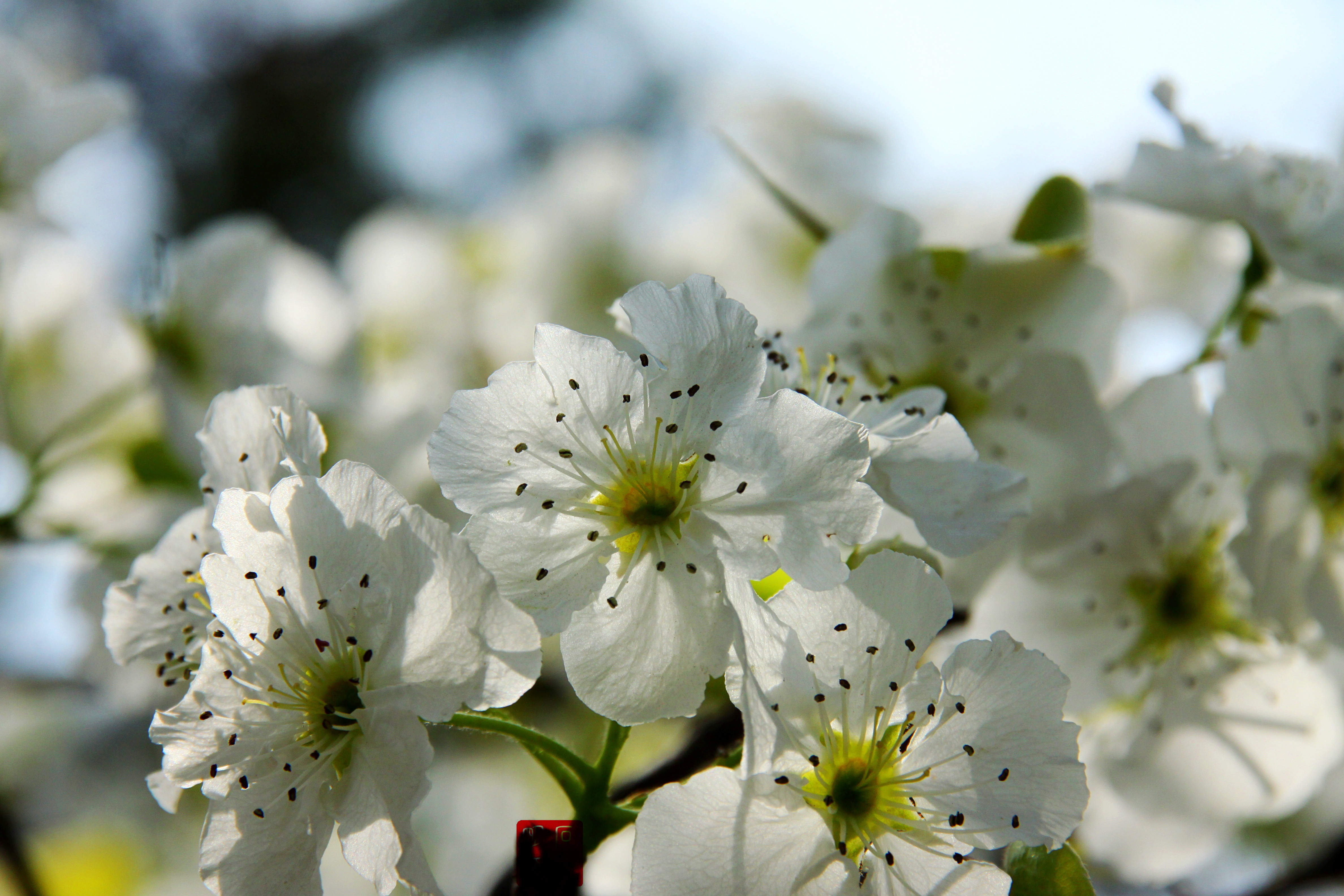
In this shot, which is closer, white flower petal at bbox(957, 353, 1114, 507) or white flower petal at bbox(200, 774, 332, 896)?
white flower petal at bbox(200, 774, 332, 896)

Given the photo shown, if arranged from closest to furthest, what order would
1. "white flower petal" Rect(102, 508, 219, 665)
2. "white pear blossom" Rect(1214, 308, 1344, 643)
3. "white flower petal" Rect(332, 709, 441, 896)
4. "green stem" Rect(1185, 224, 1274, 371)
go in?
"white flower petal" Rect(332, 709, 441, 896) → "white flower petal" Rect(102, 508, 219, 665) → "white pear blossom" Rect(1214, 308, 1344, 643) → "green stem" Rect(1185, 224, 1274, 371)

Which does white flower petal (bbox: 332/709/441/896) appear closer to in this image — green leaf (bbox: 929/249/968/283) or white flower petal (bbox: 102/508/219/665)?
white flower petal (bbox: 102/508/219/665)

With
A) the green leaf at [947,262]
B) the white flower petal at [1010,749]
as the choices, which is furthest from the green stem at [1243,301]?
the white flower petal at [1010,749]

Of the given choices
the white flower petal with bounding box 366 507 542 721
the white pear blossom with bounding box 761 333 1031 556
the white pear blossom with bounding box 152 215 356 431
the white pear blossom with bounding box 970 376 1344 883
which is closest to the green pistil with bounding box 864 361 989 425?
the white pear blossom with bounding box 970 376 1344 883

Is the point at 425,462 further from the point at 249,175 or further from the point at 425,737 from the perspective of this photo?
the point at 249,175

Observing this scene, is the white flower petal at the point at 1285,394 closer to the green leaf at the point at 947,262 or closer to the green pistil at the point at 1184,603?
the green pistil at the point at 1184,603

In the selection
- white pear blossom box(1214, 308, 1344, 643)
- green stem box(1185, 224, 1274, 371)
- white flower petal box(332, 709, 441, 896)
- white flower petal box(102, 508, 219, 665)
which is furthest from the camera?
green stem box(1185, 224, 1274, 371)

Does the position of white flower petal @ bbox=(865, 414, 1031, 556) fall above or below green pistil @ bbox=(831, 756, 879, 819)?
above

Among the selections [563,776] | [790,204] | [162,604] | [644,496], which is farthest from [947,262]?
[162,604]
